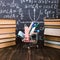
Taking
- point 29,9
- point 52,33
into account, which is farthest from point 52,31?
point 29,9

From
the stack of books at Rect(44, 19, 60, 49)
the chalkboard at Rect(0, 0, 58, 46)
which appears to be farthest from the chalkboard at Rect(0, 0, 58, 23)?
the stack of books at Rect(44, 19, 60, 49)

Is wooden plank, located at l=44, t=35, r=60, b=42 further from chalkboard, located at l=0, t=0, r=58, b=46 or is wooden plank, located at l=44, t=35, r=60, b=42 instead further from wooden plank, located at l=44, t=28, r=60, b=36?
chalkboard, located at l=0, t=0, r=58, b=46

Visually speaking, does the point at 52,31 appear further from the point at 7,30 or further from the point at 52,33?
the point at 7,30

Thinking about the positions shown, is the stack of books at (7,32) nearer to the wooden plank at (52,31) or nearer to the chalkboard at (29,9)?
the chalkboard at (29,9)

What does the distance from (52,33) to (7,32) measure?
60 cm

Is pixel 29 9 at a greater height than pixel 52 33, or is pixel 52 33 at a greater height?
pixel 29 9

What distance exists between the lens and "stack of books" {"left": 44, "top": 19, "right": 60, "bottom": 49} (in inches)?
70.1

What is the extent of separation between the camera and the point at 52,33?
1831 millimetres

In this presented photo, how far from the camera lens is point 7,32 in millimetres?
1855

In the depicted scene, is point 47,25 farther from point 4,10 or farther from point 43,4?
point 4,10

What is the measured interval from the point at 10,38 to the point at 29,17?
0.48m

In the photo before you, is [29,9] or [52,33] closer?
[52,33]

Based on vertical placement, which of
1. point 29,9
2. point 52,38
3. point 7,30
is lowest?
point 52,38

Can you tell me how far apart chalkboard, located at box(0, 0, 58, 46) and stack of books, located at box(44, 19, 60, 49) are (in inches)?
10.8
